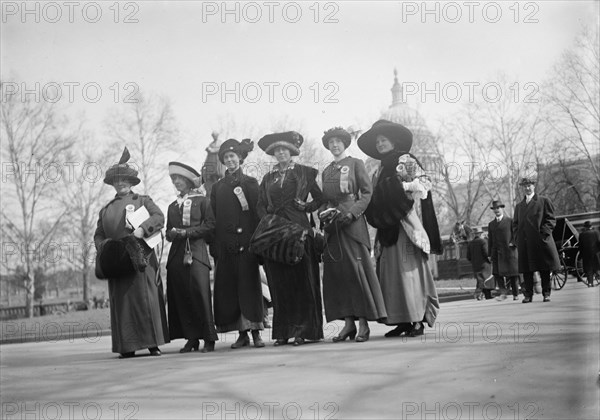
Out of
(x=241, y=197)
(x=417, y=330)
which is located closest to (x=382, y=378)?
(x=417, y=330)

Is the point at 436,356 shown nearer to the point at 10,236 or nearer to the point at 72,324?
the point at 72,324

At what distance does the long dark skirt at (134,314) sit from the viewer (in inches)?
175

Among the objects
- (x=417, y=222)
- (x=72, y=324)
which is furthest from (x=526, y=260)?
(x=72, y=324)

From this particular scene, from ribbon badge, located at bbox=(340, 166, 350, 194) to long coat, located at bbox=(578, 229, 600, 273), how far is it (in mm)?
1334

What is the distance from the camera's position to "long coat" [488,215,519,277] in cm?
368

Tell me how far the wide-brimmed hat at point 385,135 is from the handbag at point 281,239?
0.62 metres

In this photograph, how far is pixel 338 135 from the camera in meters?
4.06

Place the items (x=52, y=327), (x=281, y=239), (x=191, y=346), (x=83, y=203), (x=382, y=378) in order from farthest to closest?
(x=191, y=346) < (x=281, y=239) < (x=52, y=327) < (x=83, y=203) < (x=382, y=378)

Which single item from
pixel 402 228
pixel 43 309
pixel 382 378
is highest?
→ pixel 402 228

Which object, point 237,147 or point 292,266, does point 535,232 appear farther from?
point 237,147

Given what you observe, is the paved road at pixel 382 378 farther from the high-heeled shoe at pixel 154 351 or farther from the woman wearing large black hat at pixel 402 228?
the high-heeled shoe at pixel 154 351

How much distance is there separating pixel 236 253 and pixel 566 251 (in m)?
2.04

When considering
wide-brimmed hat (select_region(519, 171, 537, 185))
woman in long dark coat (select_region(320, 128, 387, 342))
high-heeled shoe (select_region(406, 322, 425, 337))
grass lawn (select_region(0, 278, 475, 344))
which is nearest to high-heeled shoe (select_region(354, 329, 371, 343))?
woman in long dark coat (select_region(320, 128, 387, 342))

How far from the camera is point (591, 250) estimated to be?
4023 mm
